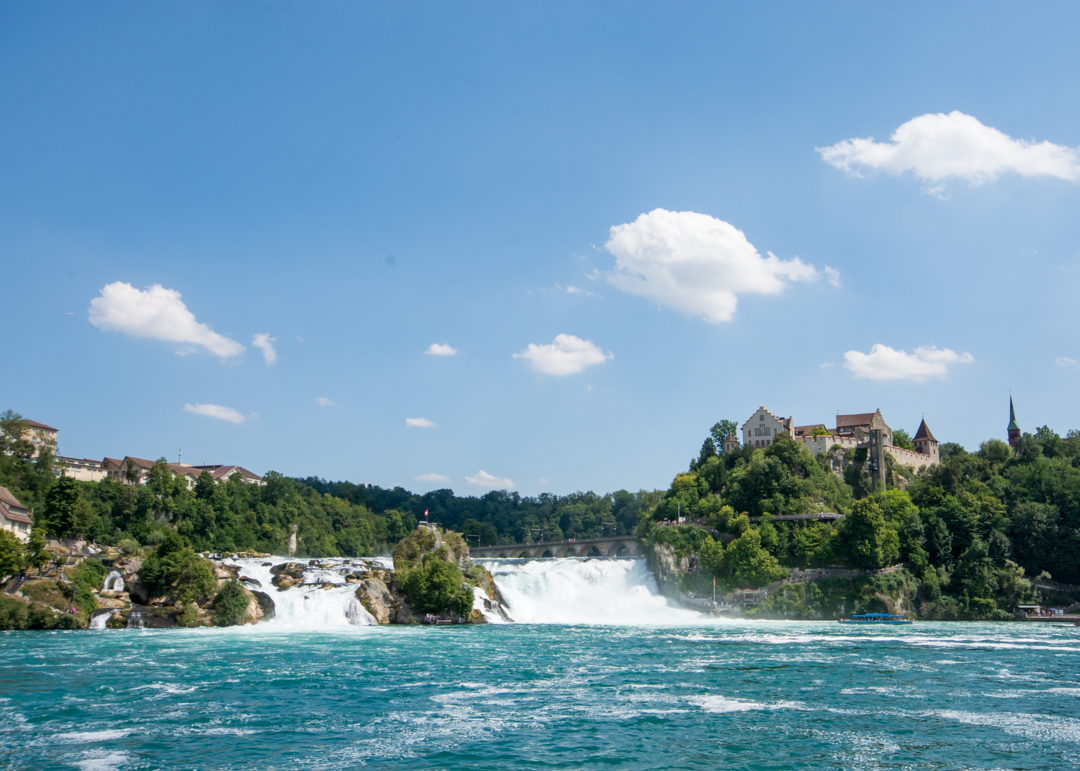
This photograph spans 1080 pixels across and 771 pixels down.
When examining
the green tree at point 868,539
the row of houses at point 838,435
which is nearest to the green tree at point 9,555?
the green tree at point 868,539

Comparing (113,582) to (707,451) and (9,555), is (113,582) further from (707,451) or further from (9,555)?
(707,451)

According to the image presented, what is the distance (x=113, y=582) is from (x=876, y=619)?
62.8 m

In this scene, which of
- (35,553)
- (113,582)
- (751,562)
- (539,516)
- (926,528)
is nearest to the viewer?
(35,553)

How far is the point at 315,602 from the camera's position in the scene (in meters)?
60.8

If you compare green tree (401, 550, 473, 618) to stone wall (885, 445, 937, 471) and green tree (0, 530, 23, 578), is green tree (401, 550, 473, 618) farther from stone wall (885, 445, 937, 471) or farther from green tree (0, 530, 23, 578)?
stone wall (885, 445, 937, 471)

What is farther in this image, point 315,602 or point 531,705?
point 315,602

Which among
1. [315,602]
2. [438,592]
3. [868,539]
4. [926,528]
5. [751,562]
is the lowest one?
[315,602]

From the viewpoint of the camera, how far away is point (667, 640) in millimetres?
49156

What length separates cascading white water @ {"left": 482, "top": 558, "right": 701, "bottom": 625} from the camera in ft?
241

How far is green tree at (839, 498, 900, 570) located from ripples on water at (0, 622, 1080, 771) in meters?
29.3

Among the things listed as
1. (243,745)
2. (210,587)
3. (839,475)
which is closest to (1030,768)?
(243,745)

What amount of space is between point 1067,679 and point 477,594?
→ 4582 centimetres

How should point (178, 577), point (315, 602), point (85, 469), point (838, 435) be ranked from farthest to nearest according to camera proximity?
1. point (85, 469)
2. point (838, 435)
3. point (315, 602)
4. point (178, 577)

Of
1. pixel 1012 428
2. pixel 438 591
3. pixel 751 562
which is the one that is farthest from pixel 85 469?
pixel 1012 428
